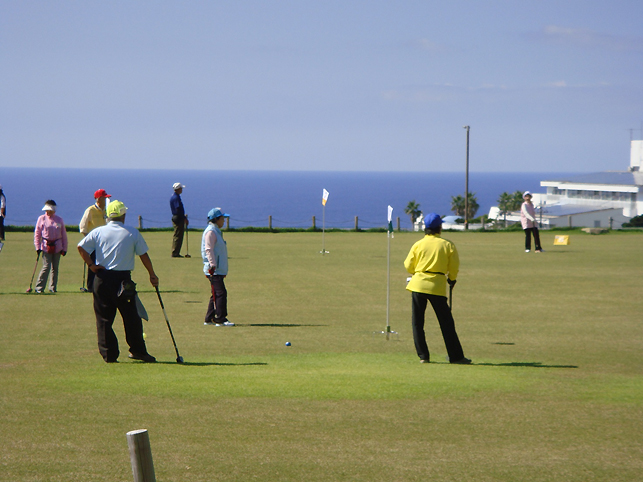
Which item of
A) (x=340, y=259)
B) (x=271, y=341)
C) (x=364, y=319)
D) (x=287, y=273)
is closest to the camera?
(x=271, y=341)

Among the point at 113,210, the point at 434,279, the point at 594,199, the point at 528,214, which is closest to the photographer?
the point at 113,210

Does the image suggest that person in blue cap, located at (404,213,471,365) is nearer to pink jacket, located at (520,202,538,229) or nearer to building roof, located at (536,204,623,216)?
pink jacket, located at (520,202,538,229)

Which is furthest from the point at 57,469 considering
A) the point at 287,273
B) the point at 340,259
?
the point at 340,259

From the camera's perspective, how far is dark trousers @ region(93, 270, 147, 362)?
29.3ft

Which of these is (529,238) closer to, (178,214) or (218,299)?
(178,214)

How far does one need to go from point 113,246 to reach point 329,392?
3.15 meters

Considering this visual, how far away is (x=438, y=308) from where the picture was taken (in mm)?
9273

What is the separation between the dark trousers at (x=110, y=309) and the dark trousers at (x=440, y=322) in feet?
10.7

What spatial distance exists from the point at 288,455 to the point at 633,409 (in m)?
3.38

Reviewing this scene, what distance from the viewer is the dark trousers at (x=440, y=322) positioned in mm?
9266

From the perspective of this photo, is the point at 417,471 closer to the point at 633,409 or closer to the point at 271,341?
the point at 633,409

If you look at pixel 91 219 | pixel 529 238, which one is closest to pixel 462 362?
pixel 91 219

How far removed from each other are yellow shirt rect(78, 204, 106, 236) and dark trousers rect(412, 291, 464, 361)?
7.85m

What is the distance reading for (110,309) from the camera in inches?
353
